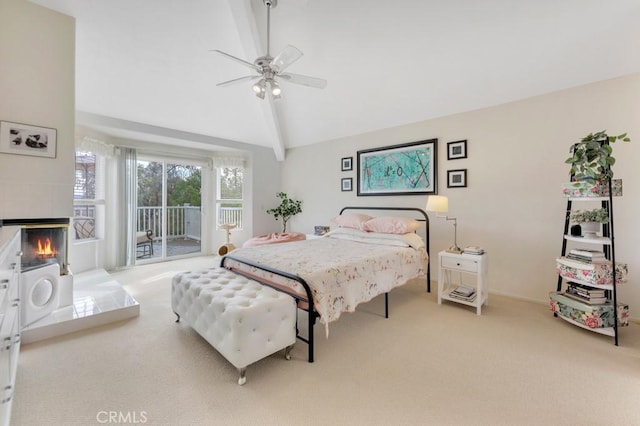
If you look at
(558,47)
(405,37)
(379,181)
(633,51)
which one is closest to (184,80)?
(405,37)

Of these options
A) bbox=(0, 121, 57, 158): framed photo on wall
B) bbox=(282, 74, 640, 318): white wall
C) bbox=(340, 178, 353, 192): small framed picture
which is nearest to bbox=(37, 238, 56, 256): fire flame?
bbox=(0, 121, 57, 158): framed photo on wall

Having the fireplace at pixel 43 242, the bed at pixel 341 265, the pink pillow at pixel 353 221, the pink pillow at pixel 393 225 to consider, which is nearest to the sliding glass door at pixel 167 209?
the fireplace at pixel 43 242

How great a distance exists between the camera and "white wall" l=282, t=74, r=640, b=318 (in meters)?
2.80

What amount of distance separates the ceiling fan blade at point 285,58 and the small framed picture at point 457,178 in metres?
2.73

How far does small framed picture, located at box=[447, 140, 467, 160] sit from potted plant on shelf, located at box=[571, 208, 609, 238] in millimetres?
1549

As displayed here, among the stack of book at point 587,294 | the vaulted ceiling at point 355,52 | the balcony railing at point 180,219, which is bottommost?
the stack of book at point 587,294

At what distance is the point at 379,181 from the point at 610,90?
9.50 feet

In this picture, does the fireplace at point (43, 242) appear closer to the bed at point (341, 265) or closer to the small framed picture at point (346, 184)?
the bed at point (341, 265)

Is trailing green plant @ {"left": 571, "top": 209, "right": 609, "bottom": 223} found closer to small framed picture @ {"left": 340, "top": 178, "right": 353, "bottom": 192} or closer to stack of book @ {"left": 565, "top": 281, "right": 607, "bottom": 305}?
stack of book @ {"left": 565, "top": 281, "right": 607, "bottom": 305}

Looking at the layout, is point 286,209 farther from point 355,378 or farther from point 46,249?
point 355,378

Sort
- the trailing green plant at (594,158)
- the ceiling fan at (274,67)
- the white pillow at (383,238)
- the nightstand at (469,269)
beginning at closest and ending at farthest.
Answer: the trailing green plant at (594,158) < the ceiling fan at (274,67) < the nightstand at (469,269) < the white pillow at (383,238)

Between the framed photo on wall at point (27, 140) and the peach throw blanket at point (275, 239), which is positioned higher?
the framed photo on wall at point (27, 140)

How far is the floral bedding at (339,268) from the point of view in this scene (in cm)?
221

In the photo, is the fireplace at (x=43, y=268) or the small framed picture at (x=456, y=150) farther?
the small framed picture at (x=456, y=150)
